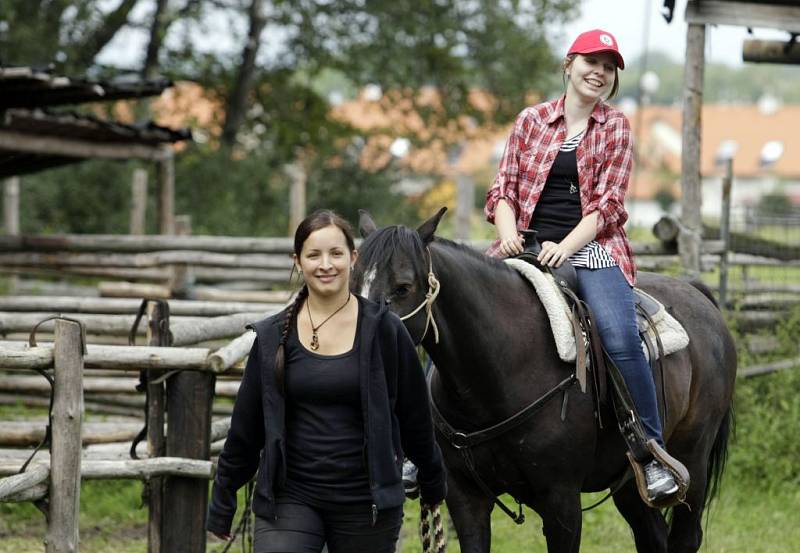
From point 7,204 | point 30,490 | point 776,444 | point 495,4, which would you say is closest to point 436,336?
point 30,490

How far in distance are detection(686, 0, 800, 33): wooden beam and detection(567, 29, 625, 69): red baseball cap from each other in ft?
15.8

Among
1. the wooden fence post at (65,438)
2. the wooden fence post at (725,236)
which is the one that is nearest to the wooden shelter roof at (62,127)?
the wooden fence post at (65,438)

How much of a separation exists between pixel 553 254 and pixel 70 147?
28.2 ft

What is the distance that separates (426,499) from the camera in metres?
4.11

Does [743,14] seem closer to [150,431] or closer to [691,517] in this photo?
[691,517]

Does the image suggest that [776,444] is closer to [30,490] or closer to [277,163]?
[30,490]

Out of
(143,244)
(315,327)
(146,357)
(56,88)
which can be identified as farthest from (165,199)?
(315,327)

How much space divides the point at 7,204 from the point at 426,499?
51.9 ft

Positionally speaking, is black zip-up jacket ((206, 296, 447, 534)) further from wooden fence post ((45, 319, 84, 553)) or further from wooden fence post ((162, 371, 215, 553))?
wooden fence post ((162, 371, 215, 553))

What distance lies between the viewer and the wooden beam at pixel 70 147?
11383mm

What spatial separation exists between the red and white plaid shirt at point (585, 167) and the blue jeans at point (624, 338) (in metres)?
0.19

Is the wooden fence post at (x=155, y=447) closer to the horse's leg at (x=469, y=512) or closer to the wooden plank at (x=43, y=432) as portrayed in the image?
the wooden plank at (x=43, y=432)

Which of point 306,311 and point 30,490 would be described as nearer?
point 306,311

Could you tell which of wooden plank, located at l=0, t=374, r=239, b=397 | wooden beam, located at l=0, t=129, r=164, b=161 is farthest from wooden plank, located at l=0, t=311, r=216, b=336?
wooden beam, located at l=0, t=129, r=164, b=161
